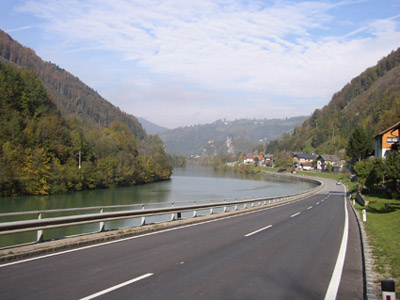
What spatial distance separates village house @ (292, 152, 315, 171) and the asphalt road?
14409 centimetres

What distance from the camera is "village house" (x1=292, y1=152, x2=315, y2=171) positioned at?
152m

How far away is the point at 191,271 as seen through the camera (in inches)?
321

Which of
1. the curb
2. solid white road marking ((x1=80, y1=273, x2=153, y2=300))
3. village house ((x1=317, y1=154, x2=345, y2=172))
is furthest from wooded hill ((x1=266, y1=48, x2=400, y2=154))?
solid white road marking ((x1=80, y1=273, x2=153, y2=300))

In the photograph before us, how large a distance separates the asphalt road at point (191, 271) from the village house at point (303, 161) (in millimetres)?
144094

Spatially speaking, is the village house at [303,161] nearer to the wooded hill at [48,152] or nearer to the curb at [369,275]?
the wooded hill at [48,152]

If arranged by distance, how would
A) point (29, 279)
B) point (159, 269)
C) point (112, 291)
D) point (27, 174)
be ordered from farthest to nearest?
point (27, 174) < point (159, 269) < point (29, 279) < point (112, 291)

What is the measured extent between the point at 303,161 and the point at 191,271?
15714cm

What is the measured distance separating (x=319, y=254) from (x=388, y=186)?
29822 millimetres

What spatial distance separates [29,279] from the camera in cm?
702

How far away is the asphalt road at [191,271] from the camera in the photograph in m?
6.57

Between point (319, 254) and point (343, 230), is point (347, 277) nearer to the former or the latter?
point (319, 254)

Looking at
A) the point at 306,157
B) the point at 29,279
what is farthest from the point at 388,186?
the point at 306,157

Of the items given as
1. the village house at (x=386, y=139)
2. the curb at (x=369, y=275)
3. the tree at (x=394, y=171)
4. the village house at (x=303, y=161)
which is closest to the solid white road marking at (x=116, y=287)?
the curb at (x=369, y=275)

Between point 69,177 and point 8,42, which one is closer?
point 69,177
